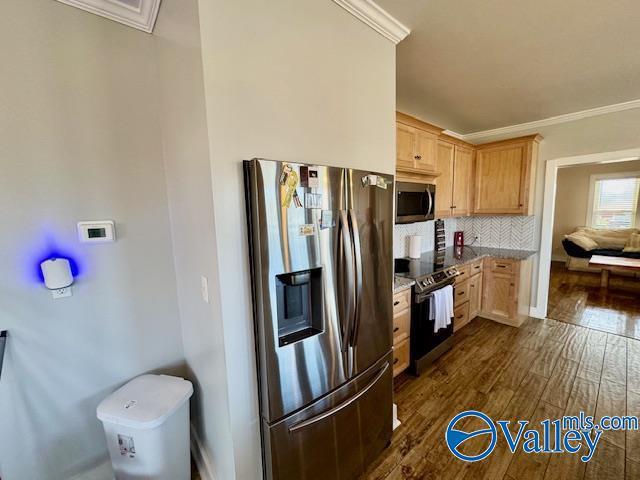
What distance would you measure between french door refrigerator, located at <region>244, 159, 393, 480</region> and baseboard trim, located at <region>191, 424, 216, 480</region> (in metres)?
0.55

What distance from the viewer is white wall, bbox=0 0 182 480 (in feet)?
4.33

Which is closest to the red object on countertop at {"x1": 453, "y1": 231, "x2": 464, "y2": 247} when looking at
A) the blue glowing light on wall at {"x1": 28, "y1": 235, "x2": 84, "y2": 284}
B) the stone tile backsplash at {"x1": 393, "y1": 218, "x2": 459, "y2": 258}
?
the stone tile backsplash at {"x1": 393, "y1": 218, "x2": 459, "y2": 258}

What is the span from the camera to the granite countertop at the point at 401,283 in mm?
2176

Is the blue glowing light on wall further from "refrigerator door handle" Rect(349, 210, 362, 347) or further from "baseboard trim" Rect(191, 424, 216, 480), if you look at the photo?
"refrigerator door handle" Rect(349, 210, 362, 347)

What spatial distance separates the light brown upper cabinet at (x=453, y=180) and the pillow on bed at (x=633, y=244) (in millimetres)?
4815

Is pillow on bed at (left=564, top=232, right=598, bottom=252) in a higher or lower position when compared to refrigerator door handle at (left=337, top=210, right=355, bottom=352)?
lower

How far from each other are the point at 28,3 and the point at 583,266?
9261mm

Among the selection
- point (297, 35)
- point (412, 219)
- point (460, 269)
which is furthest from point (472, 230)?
point (297, 35)

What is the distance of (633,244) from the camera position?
5.67m

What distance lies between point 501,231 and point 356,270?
364 cm

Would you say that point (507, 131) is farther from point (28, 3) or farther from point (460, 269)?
point (28, 3)

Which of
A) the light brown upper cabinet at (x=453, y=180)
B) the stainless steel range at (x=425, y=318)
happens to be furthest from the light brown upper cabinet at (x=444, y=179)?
the stainless steel range at (x=425, y=318)

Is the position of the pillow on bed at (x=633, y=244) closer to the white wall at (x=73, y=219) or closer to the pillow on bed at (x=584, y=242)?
the pillow on bed at (x=584, y=242)

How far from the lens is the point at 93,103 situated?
1479 mm
